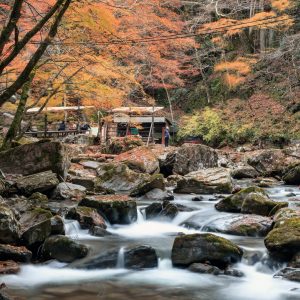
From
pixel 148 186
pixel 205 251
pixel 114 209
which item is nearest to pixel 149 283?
pixel 205 251

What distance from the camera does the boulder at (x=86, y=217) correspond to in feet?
25.7

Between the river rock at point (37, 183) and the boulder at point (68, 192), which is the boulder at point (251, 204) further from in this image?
the river rock at point (37, 183)

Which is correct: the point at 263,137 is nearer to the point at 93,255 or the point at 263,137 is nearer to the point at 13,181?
the point at 13,181

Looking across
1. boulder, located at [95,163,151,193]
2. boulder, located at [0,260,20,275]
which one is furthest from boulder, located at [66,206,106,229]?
boulder, located at [95,163,151,193]

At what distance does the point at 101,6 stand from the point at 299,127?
17.8 m

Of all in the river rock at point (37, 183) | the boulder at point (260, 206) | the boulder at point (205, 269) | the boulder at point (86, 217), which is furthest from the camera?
the river rock at point (37, 183)

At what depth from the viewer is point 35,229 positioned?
6.39m

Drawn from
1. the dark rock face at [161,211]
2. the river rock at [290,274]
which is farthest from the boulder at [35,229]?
the river rock at [290,274]

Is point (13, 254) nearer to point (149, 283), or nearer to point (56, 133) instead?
point (149, 283)

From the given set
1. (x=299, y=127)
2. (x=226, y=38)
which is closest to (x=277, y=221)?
(x=299, y=127)

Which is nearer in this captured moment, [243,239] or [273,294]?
[273,294]

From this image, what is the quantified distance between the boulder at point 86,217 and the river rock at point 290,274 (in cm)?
357

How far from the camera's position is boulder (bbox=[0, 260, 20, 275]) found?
5.66 meters

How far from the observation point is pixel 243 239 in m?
7.29
